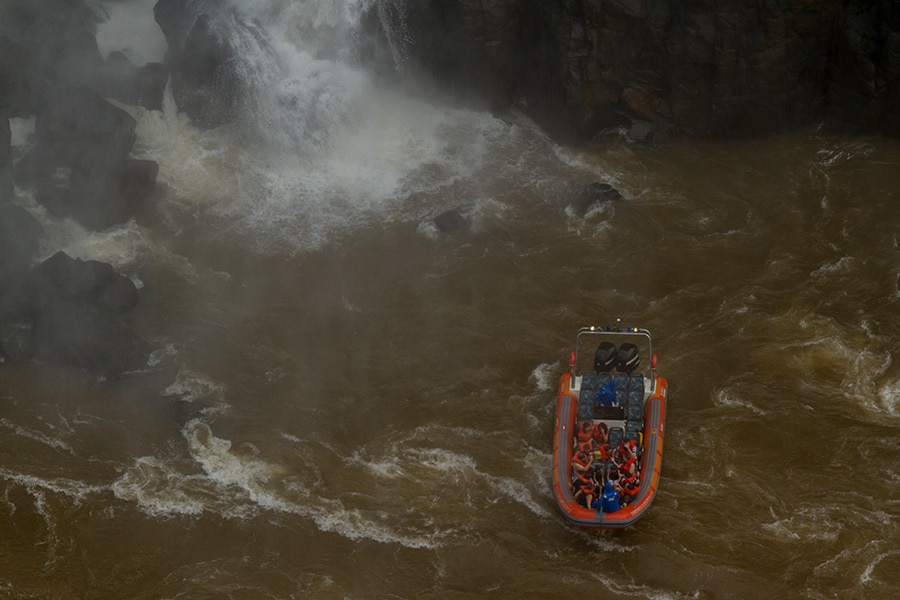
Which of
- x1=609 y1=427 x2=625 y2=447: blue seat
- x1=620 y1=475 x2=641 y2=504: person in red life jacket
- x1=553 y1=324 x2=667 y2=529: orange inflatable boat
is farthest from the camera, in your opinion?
x1=609 y1=427 x2=625 y2=447: blue seat

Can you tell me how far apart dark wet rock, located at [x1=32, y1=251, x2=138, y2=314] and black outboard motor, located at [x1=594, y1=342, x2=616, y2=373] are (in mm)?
14387

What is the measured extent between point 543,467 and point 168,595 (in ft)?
31.7

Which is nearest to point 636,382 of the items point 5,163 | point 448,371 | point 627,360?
point 627,360

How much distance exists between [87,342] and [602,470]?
15.5 m

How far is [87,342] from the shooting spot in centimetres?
3459

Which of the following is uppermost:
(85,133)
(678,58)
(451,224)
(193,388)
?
(678,58)

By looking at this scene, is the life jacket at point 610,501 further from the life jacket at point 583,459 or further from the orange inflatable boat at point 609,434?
the life jacket at point 583,459

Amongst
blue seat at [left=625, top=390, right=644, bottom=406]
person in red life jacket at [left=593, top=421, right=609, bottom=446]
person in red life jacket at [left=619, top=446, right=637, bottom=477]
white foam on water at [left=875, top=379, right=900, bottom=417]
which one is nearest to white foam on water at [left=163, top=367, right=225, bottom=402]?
person in red life jacket at [left=593, top=421, right=609, bottom=446]

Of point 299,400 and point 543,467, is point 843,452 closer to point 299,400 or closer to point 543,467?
point 543,467

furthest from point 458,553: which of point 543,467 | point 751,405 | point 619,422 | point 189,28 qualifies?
point 189,28

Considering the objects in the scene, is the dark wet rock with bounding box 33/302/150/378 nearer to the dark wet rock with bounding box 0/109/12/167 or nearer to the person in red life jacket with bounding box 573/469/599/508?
the dark wet rock with bounding box 0/109/12/167

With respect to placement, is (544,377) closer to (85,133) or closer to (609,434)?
(609,434)

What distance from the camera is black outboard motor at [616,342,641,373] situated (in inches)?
1259

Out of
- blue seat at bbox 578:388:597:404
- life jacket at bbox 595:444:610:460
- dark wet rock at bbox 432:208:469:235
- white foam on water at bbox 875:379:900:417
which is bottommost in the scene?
life jacket at bbox 595:444:610:460
